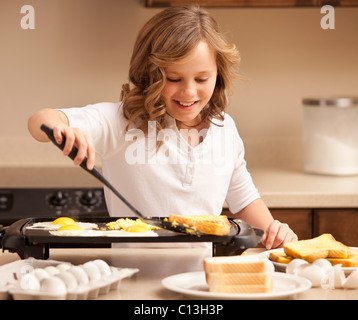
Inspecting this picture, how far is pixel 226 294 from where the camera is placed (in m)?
0.98

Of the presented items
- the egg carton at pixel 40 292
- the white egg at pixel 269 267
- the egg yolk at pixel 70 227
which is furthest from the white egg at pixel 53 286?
→ the white egg at pixel 269 267

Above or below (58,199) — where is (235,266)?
above

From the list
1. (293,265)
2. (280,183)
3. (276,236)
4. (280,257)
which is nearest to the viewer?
(293,265)

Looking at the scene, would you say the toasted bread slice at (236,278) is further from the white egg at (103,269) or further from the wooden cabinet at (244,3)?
the wooden cabinet at (244,3)

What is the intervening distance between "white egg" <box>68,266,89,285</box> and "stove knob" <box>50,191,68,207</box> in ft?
4.48

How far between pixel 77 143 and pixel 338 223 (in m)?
1.36

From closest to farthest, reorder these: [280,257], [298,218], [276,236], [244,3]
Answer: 1. [280,257]
2. [276,236]
3. [298,218]
4. [244,3]

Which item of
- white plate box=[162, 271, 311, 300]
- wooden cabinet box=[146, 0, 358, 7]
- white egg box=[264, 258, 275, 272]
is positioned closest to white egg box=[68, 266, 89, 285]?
white plate box=[162, 271, 311, 300]

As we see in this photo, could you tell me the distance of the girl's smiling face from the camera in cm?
158

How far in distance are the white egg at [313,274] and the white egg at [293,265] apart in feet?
0.07

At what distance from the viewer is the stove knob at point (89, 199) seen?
238cm

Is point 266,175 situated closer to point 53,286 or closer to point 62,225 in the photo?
point 62,225

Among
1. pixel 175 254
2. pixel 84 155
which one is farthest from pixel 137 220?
pixel 84 155

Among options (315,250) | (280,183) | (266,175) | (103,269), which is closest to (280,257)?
(315,250)
